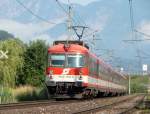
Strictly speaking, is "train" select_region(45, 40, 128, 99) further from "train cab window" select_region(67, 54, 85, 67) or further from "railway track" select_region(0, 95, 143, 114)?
"railway track" select_region(0, 95, 143, 114)

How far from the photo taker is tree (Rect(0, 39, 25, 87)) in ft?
160

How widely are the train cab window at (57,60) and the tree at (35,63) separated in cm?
2116

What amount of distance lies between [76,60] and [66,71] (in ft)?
3.38

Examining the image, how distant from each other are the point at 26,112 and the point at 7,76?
28068 mm

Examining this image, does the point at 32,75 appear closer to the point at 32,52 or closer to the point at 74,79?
the point at 32,52

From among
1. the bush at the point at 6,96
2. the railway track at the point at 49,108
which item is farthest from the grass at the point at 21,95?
the railway track at the point at 49,108

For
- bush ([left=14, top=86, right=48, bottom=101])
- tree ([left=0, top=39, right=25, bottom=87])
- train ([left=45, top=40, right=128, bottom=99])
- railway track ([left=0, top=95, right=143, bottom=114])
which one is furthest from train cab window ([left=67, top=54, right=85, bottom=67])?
tree ([left=0, top=39, right=25, bottom=87])

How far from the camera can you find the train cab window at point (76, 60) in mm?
32625

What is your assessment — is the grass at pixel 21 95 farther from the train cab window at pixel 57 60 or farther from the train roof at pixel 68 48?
the train roof at pixel 68 48

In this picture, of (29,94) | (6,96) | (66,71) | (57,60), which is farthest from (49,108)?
(29,94)

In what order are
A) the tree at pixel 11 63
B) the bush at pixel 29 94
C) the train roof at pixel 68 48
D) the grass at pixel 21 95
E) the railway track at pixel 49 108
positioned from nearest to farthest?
the railway track at pixel 49 108 → the train roof at pixel 68 48 → the grass at pixel 21 95 → the bush at pixel 29 94 → the tree at pixel 11 63

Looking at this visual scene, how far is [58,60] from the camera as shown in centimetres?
3275

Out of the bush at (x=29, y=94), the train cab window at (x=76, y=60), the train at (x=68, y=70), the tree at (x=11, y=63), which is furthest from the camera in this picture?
the tree at (x=11, y=63)

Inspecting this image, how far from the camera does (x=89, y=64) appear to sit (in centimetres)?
3391
